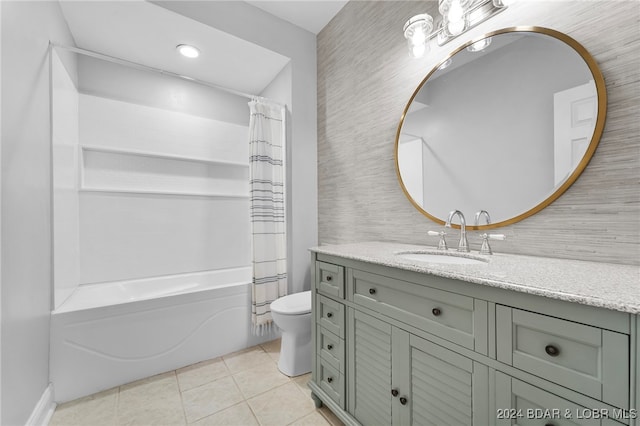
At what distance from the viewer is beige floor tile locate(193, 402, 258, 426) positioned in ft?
4.56

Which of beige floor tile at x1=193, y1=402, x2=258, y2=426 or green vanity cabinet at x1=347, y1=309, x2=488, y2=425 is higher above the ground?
green vanity cabinet at x1=347, y1=309, x2=488, y2=425

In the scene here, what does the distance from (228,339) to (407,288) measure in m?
1.65

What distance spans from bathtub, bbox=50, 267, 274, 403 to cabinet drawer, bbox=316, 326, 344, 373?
896 millimetres

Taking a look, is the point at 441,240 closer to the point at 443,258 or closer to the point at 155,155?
the point at 443,258

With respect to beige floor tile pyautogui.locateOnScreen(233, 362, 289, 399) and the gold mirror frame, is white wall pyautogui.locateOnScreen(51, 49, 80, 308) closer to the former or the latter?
beige floor tile pyautogui.locateOnScreen(233, 362, 289, 399)

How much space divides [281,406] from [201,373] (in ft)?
2.20

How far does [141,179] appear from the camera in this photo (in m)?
2.46

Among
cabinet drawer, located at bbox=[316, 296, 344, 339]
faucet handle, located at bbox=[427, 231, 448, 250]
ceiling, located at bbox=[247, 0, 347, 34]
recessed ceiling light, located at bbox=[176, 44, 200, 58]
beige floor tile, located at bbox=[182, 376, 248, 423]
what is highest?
ceiling, located at bbox=[247, 0, 347, 34]

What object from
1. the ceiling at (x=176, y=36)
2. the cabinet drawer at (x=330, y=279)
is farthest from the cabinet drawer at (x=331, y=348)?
the ceiling at (x=176, y=36)

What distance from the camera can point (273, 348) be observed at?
2.17 meters

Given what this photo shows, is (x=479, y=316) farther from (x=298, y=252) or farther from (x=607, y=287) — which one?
(x=298, y=252)

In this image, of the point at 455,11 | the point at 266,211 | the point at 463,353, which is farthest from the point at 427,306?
the point at 266,211

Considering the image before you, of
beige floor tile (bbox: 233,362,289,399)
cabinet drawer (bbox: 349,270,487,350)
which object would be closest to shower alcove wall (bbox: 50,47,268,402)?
beige floor tile (bbox: 233,362,289,399)

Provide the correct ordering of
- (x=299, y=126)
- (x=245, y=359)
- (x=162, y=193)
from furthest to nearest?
(x=162, y=193) → (x=299, y=126) → (x=245, y=359)
